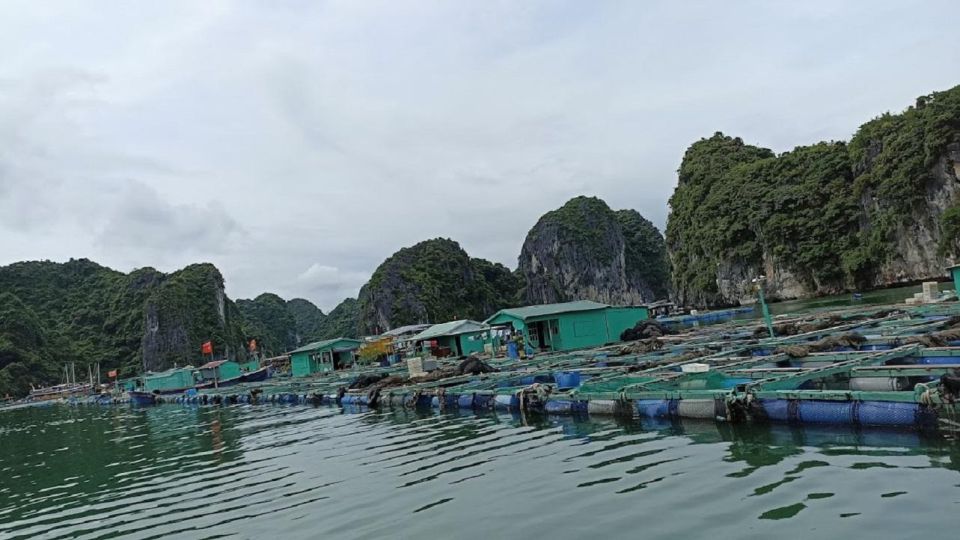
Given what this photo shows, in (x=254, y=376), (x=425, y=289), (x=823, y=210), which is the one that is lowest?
(x=254, y=376)

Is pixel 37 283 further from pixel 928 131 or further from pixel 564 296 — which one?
pixel 928 131

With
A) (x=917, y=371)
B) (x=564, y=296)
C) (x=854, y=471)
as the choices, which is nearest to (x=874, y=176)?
(x=917, y=371)

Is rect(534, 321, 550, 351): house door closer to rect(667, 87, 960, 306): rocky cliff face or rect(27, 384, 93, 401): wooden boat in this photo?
rect(667, 87, 960, 306): rocky cliff face

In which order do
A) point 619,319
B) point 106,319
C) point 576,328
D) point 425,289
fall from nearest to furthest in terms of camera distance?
point 576,328 → point 619,319 → point 425,289 → point 106,319

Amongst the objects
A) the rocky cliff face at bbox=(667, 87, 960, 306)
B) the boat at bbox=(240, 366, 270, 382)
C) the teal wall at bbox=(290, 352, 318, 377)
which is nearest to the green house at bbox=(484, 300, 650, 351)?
the teal wall at bbox=(290, 352, 318, 377)

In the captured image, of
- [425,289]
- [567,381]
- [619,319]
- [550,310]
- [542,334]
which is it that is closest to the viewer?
[567,381]

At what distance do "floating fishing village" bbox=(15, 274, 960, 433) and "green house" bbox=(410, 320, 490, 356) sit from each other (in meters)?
0.09

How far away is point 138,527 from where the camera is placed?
8859mm

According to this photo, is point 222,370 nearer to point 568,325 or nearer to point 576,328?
point 568,325

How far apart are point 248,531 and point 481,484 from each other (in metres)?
2.92

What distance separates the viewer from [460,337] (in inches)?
1554

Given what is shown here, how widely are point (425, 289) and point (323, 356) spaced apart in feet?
154

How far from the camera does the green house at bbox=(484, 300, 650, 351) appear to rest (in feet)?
105

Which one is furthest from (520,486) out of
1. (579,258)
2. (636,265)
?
(636,265)
